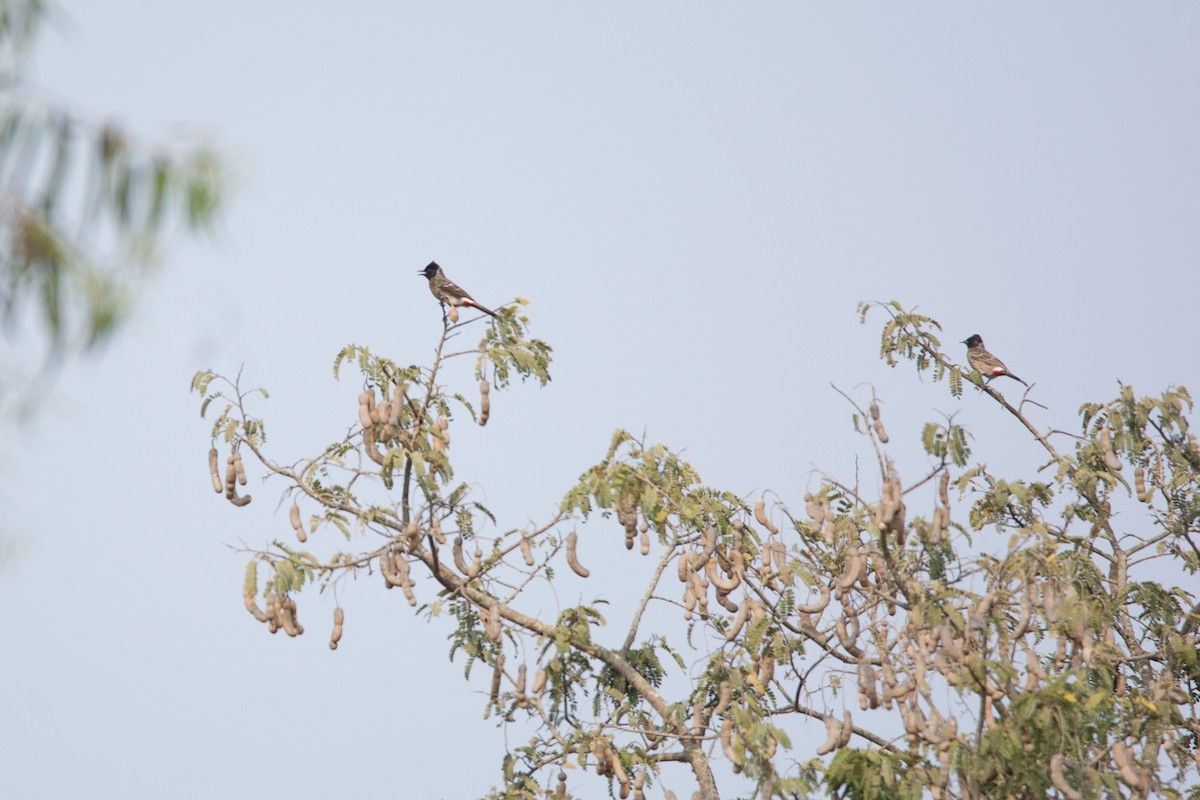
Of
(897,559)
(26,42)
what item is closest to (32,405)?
(26,42)

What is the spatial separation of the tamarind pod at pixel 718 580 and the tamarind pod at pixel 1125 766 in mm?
2341

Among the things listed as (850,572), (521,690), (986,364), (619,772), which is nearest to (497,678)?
(521,690)

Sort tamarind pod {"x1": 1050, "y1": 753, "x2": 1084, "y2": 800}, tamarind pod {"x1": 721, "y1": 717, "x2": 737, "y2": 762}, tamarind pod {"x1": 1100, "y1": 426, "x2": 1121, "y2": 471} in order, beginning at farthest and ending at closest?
tamarind pod {"x1": 1100, "y1": 426, "x2": 1121, "y2": 471} < tamarind pod {"x1": 721, "y1": 717, "x2": 737, "y2": 762} < tamarind pod {"x1": 1050, "y1": 753, "x2": 1084, "y2": 800}

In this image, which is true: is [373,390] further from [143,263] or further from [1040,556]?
[143,263]

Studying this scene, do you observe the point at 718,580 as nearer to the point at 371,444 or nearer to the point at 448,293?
the point at 371,444

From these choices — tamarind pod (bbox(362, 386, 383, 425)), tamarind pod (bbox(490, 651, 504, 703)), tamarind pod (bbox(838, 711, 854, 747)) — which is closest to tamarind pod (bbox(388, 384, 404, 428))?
tamarind pod (bbox(362, 386, 383, 425))

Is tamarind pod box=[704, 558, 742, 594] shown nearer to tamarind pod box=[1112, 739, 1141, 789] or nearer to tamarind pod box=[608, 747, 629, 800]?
tamarind pod box=[608, 747, 629, 800]

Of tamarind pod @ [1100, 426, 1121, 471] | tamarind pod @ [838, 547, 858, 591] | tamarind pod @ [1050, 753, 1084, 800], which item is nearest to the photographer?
tamarind pod @ [1050, 753, 1084, 800]

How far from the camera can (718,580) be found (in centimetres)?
877

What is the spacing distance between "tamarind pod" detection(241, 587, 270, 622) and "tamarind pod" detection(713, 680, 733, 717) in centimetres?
246

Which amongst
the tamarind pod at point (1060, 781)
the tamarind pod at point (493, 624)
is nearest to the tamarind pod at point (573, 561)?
the tamarind pod at point (493, 624)

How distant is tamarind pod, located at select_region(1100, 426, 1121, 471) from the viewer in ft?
33.2

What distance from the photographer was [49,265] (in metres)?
3.28

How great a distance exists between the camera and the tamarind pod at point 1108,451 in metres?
10.1
